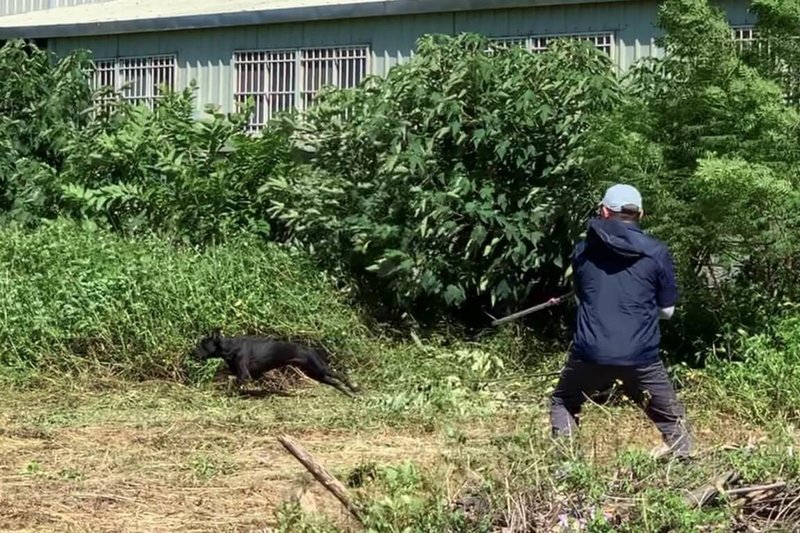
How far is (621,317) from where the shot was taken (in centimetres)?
644

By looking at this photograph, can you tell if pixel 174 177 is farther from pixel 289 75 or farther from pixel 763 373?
pixel 763 373

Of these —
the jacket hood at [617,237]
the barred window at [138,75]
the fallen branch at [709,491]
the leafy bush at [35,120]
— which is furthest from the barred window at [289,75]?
the fallen branch at [709,491]

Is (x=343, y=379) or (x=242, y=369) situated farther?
(x=343, y=379)

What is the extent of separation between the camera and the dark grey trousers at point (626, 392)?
21.1 feet

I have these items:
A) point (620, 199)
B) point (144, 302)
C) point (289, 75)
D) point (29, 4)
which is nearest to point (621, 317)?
point (620, 199)

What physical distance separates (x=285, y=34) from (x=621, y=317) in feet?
32.8

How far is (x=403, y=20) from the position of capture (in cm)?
1459

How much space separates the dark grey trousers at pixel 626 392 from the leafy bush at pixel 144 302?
13.6ft

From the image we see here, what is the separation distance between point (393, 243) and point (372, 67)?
449 centimetres

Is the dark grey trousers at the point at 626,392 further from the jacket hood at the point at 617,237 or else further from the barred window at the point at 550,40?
the barred window at the point at 550,40

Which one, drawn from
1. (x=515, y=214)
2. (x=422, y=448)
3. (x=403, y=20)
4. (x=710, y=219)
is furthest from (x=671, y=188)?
(x=403, y=20)

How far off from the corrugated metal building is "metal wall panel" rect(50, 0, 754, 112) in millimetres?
12

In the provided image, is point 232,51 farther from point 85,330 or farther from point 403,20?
point 85,330

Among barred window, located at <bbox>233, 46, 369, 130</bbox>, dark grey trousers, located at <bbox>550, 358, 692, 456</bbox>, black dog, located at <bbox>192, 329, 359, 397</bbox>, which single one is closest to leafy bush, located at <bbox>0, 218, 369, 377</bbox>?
black dog, located at <bbox>192, 329, 359, 397</bbox>
